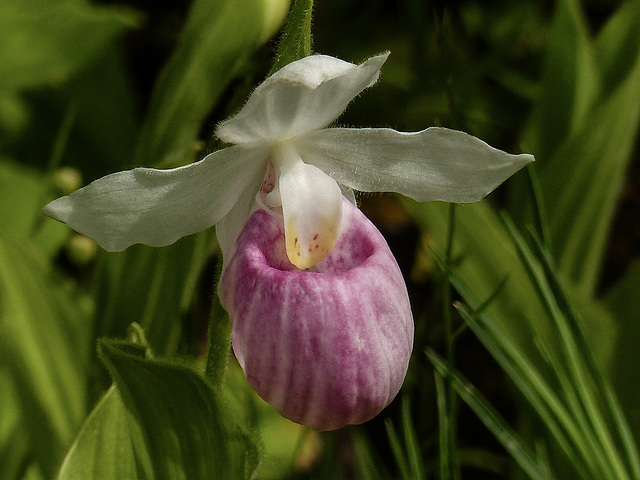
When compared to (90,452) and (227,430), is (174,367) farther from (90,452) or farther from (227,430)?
(90,452)

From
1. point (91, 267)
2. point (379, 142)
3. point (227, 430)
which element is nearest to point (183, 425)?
point (227, 430)

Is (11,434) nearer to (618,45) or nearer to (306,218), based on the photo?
(306,218)

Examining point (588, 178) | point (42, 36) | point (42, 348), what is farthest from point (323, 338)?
point (42, 36)

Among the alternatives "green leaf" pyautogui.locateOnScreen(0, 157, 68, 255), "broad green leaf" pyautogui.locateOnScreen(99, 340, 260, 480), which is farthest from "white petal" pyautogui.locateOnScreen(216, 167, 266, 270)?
"green leaf" pyautogui.locateOnScreen(0, 157, 68, 255)

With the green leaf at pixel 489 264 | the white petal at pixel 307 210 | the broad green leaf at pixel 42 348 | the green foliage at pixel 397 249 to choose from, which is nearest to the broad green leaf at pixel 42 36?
the green foliage at pixel 397 249

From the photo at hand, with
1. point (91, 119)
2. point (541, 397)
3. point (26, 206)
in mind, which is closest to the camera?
point (541, 397)

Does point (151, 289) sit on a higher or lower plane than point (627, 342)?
higher
